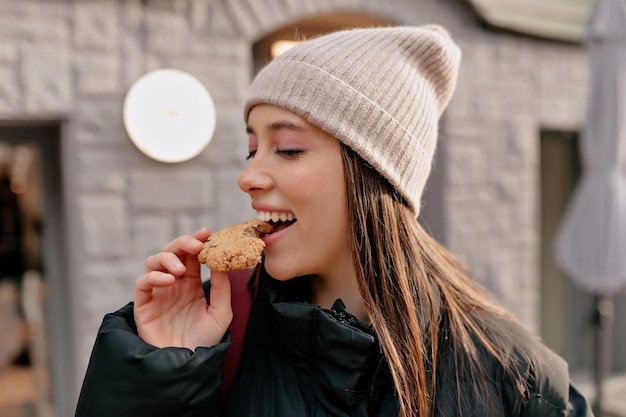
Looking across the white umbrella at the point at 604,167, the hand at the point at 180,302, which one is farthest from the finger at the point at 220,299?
the white umbrella at the point at 604,167

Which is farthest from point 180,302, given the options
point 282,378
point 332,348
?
point 332,348

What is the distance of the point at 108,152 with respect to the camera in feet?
9.97

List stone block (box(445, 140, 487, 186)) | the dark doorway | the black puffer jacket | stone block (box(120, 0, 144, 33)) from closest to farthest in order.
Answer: the black puffer jacket < stone block (box(120, 0, 144, 33)) < the dark doorway < stone block (box(445, 140, 487, 186))

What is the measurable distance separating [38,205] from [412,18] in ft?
9.07

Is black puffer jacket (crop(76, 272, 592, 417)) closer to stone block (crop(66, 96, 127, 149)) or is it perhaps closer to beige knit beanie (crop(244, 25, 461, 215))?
beige knit beanie (crop(244, 25, 461, 215))

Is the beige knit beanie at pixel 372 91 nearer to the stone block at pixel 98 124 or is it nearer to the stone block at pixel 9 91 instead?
the stone block at pixel 98 124

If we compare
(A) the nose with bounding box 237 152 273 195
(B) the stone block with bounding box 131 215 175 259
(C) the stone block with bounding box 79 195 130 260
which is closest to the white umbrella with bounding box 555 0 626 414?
(B) the stone block with bounding box 131 215 175 259

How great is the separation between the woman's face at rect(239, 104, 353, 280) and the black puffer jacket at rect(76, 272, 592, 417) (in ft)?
0.46

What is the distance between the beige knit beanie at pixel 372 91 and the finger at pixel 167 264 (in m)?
0.50

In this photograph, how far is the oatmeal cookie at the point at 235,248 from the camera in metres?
1.45

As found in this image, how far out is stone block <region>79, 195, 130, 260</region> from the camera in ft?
9.84

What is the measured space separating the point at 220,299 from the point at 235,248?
177 mm

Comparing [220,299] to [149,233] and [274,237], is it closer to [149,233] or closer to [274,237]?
[274,237]

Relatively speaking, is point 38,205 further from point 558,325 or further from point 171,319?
point 558,325
